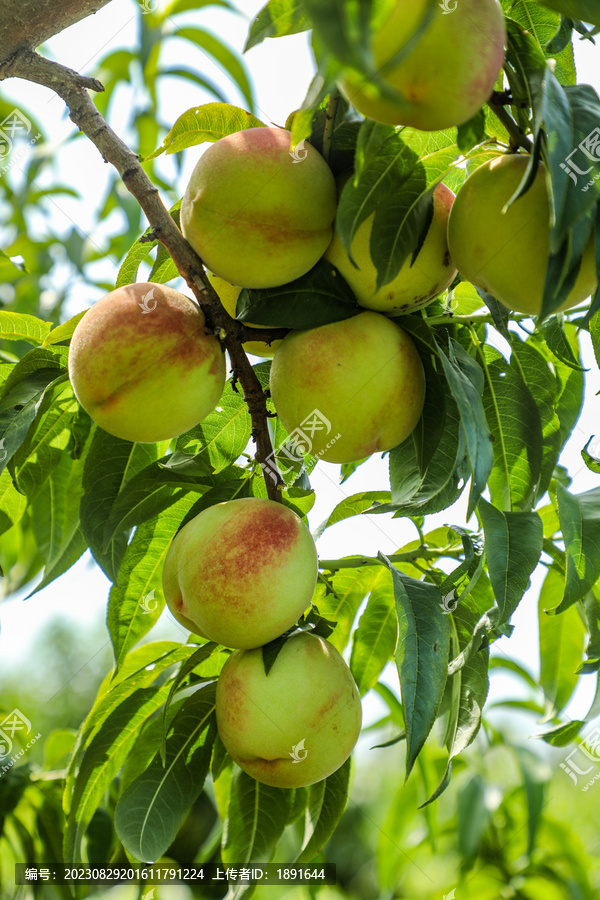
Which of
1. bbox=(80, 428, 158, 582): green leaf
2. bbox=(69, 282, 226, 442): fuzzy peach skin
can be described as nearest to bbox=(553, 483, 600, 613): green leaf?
bbox=(69, 282, 226, 442): fuzzy peach skin

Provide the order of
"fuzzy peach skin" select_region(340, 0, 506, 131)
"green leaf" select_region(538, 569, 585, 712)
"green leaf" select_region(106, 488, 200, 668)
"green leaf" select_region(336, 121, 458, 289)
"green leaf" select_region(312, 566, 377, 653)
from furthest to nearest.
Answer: "green leaf" select_region(538, 569, 585, 712) → "green leaf" select_region(312, 566, 377, 653) → "green leaf" select_region(106, 488, 200, 668) → "green leaf" select_region(336, 121, 458, 289) → "fuzzy peach skin" select_region(340, 0, 506, 131)

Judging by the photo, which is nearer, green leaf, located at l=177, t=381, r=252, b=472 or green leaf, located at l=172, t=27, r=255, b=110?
green leaf, located at l=177, t=381, r=252, b=472

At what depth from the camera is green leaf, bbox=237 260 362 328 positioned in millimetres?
852

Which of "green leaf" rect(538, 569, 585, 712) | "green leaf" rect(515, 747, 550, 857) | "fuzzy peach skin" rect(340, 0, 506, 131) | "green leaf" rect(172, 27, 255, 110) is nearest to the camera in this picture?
"fuzzy peach skin" rect(340, 0, 506, 131)

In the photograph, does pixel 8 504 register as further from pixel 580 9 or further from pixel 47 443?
pixel 580 9

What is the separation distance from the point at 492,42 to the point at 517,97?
0.11 metres

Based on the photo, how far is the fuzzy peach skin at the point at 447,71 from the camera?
2.03 ft

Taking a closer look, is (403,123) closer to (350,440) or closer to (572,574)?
(350,440)

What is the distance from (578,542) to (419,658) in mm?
294

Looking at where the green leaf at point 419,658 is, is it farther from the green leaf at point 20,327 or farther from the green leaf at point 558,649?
the green leaf at point 20,327

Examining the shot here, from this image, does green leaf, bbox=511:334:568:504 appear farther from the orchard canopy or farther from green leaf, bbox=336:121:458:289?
green leaf, bbox=336:121:458:289

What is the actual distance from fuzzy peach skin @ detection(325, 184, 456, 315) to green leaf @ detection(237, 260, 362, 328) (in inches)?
0.6

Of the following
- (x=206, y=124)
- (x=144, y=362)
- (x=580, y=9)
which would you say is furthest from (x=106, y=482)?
(x=580, y=9)

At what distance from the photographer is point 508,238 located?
2.35 feet
